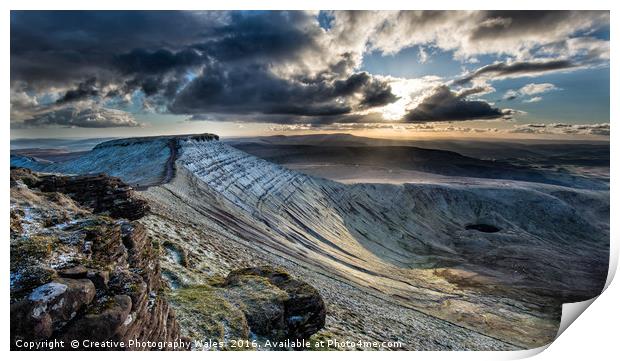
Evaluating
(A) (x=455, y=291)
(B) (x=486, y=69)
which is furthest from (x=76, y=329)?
(A) (x=455, y=291)

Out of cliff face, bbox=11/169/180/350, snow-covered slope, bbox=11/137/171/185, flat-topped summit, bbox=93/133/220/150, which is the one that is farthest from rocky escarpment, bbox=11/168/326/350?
flat-topped summit, bbox=93/133/220/150

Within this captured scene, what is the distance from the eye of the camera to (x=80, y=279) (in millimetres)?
7297

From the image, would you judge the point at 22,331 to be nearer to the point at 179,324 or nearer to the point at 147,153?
the point at 179,324

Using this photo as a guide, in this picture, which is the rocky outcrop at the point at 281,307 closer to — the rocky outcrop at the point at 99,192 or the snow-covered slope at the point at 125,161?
the rocky outcrop at the point at 99,192

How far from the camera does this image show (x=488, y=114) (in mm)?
24906

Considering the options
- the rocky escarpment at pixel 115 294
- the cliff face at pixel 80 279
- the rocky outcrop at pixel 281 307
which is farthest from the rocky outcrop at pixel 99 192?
the rocky outcrop at pixel 281 307

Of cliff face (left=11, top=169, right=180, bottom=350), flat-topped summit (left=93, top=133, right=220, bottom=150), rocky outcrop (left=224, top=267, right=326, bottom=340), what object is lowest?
rocky outcrop (left=224, top=267, right=326, bottom=340)

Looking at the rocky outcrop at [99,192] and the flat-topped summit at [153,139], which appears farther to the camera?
the flat-topped summit at [153,139]

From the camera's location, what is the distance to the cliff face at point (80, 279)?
267 inches

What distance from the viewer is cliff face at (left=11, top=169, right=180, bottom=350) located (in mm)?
6770

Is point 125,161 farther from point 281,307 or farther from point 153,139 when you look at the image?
point 281,307

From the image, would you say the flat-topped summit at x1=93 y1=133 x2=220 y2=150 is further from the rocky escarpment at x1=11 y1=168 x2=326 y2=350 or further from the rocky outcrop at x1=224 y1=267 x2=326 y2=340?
the rocky outcrop at x1=224 y1=267 x2=326 y2=340

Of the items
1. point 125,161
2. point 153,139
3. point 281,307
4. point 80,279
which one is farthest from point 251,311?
point 153,139

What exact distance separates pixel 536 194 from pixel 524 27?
86.9 meters
